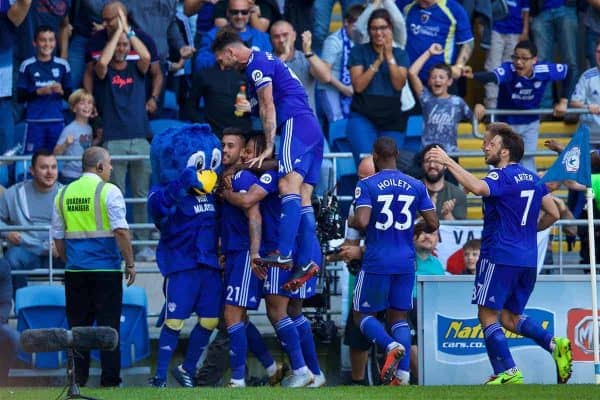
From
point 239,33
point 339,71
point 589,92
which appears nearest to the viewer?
point 239,33

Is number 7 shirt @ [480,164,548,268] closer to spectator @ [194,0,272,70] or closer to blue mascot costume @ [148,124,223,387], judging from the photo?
blue mascot costume @ [148,124,223,387]

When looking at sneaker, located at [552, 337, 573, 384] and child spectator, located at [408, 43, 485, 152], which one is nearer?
sneaker, located at [552, 337, 573, 384]

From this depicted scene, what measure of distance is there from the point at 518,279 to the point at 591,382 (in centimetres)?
159

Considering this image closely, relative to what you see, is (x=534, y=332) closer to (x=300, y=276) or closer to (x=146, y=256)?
(x=300, y=276)

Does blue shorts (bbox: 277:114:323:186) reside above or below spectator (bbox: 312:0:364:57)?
below

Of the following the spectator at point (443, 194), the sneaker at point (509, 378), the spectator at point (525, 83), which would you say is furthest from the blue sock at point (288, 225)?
the spectator at point (525, 83)

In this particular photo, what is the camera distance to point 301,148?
12.3 metres

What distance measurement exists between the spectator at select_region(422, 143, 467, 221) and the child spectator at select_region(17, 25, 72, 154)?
14.4 ft

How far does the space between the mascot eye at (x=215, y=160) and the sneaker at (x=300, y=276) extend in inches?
47.5

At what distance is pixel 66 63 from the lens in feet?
54.3

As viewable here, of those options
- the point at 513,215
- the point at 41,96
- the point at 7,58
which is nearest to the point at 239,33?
the point at 41,96

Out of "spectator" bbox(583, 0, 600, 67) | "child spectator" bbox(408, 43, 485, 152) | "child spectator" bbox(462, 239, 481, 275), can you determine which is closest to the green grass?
"child spectator" bbox(462, 239, 481, 275)

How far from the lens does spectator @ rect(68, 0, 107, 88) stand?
17.0m

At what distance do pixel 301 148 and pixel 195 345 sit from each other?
1946 mm
